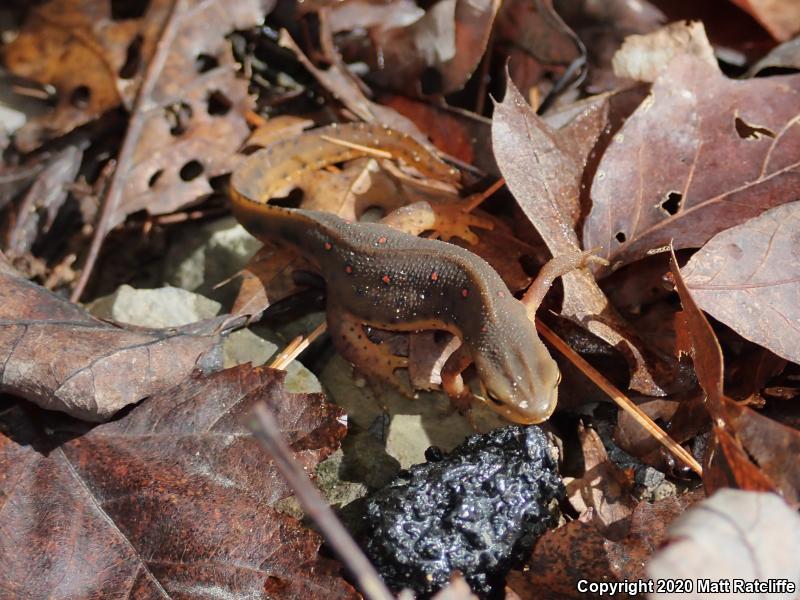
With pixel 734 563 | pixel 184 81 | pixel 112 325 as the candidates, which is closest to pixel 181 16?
pixel 184 81

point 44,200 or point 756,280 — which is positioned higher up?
point 44,200

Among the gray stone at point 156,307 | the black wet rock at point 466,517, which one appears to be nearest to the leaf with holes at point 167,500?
the black wet rock at point 466,517

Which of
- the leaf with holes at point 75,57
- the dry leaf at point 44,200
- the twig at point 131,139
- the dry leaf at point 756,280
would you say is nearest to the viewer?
the dry leaf at point 756,280

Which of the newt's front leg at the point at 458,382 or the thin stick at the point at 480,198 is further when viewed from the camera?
the thin stick at the point at 480,198

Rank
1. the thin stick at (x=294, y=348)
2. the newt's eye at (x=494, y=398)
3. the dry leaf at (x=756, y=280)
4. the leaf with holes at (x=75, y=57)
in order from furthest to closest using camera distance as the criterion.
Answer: the leaf with holes at (x=75, y=57), the thin stick at (x=294, y=348), the newt's eye at (x=494, y=398), the dry leaf at (x=756, y=280)

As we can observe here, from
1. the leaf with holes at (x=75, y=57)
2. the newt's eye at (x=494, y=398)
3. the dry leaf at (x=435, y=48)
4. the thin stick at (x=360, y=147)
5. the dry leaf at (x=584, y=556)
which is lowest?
the dry leaf at (x=584, y=556)

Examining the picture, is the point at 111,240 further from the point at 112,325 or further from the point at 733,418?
the point at 733,418

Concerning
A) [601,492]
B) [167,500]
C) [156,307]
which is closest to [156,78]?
[156,307]

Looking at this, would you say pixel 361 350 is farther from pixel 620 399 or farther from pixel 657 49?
pixel 657 49

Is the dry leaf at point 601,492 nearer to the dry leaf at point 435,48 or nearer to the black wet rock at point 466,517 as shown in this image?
the black wet rock at point 466,517
